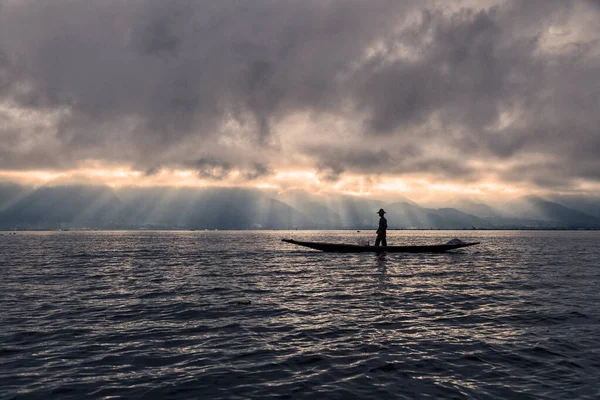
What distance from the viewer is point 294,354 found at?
1122cm

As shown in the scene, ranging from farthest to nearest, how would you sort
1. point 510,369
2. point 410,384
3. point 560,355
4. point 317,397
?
point 560,355 < point 510,369 < point 410,384 < point 317,397

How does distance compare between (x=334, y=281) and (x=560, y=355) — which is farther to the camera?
(x=334, y=281)

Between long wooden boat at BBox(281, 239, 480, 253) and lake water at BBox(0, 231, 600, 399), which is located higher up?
long wooden boat at BBox(281, 239, 480, 253)

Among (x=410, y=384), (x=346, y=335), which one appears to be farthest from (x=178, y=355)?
(x=410, y=384)

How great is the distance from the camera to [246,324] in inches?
583

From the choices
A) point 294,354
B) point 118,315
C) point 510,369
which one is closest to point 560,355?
point 510,369

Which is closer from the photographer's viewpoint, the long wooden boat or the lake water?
the lake water

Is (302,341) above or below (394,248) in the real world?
below

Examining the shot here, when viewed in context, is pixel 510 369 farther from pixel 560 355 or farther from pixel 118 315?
pixel 118 315

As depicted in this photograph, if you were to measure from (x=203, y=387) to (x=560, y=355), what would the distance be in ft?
31.9

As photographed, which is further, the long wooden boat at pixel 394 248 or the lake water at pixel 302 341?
the long wooden boat at pixel 394 248

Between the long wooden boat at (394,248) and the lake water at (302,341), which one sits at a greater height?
the long wooden boat at (394,248)

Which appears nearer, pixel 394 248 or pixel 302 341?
pixel 302 341

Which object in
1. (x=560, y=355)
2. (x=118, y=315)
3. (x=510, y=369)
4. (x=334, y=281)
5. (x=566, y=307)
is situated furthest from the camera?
(x=334, y=281)
